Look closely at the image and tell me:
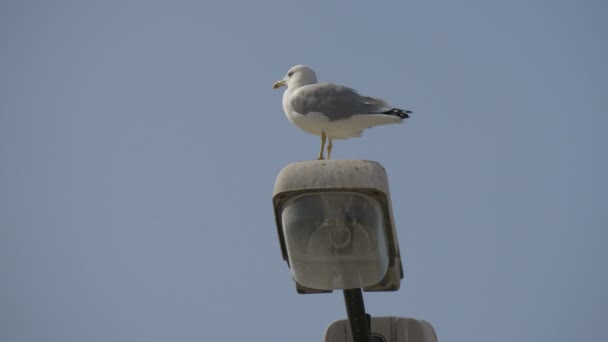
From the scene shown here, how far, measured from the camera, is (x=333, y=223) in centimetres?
236

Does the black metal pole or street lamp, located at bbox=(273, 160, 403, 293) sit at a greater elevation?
street lamp, located at bbox=(273, 160, 403, 293)

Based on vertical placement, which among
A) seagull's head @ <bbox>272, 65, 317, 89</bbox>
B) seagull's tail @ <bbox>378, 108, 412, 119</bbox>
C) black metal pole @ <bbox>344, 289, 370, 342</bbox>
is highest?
seagull's head @ <bbox>272, 65, 317, 89</bbox>

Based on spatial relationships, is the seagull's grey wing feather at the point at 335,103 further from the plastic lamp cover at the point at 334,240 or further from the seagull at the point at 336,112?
the plastic lamp cover at the point at 334,240

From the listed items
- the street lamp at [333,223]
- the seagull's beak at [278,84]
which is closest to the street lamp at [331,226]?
the street lamp at [333,223]

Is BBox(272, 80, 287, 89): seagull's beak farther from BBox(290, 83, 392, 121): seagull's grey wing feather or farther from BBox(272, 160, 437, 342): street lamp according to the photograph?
BBox(272, 160, 437, 342): street lamp

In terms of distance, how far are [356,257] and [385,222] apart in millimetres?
127

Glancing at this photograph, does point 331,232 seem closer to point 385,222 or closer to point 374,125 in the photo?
point 385,222

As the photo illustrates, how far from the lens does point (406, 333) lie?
2.88 m

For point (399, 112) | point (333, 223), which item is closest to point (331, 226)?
point (333, 223)

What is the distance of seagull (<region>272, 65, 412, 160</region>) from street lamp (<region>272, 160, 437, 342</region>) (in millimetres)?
3611

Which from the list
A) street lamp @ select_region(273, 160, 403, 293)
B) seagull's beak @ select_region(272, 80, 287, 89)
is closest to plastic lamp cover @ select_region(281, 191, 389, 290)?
street lamp @ select_region(273, 160, 403, 293)

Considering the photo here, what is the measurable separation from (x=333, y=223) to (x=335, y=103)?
12.4ft

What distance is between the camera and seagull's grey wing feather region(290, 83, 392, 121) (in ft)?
19.9

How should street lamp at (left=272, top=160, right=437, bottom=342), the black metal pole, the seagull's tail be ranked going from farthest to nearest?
the seagull's tail
the black metal pole
street lamp at (left=272, top=160, right=437, bottom=342)
